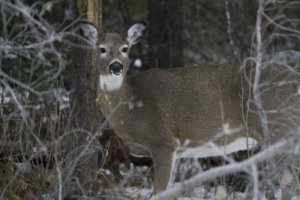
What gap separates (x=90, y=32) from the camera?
7.89m

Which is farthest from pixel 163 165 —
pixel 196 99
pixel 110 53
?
pixel 110 53

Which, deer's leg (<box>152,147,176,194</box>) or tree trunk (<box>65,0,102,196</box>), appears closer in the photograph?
tree trunk (<box>65,0,102,196</box>)

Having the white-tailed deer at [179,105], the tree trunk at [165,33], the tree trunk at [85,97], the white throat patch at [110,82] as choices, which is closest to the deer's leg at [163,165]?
the white-tailed deer at [179,105]

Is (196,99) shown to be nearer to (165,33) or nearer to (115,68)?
(115,68)

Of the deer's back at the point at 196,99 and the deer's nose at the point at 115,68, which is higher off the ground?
the deer's nose at the point at 115,68

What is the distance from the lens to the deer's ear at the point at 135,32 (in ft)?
27.5

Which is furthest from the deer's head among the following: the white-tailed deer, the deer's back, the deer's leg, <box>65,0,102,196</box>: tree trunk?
the deer's leg

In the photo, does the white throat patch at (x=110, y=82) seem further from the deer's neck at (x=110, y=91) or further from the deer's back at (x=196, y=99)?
the deer's back at (x=196, y=99)

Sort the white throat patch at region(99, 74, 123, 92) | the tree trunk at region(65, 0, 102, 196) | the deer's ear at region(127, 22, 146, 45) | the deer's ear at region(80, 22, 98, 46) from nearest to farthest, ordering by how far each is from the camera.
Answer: the tree trunk at region(65, 0, 102, 196) < the deer's ear at region(80, 22, 98, 46) < the white throat patch at region(99, 74, 123, 92) < the deer's ear at region(127, 22, 146, 45)

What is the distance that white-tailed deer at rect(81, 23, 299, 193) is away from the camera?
7828 millimetres

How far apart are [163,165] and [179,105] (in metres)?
0.74

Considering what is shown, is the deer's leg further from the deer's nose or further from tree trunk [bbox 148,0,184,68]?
tree trunk [bbox 148,0,184,68]

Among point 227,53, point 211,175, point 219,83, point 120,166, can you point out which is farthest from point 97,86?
point 227,53

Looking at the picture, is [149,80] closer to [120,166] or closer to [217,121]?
[217,121]
